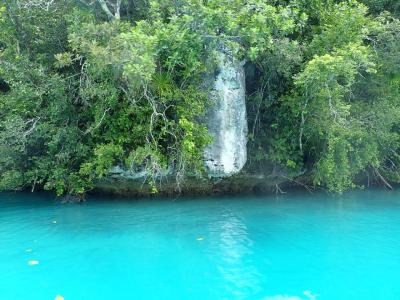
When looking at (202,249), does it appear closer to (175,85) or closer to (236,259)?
(236,259)

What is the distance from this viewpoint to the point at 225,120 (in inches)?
448

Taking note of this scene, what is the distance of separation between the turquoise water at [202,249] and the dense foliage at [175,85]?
1.12 meters

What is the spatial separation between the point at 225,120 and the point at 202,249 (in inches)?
155

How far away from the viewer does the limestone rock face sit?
11234 mm

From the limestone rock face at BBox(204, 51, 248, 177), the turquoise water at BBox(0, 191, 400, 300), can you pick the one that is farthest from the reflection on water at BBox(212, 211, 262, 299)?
the limestone rock face at BBox(204, 51, 248, 177)

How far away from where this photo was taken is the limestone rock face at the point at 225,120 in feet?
36.9

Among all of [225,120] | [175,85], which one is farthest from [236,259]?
[175,85]

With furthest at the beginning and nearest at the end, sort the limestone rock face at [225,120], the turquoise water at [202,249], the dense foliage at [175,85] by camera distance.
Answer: the limestone rock face at [225,120]
the dense foliage at [175,85]
the turquoise water at [202,249]

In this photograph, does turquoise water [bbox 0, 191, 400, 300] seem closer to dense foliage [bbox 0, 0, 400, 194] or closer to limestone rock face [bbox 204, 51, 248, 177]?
dense foliage [bbox 0, 0, 400, 194]

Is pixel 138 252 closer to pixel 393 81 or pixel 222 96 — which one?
pixel 222 96

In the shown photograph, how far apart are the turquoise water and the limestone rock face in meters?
1.35

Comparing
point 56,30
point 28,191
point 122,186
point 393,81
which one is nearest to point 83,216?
point 122,186

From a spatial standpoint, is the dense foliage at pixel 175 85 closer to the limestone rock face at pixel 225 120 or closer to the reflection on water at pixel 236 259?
the limestone rock face at pixel 225 120

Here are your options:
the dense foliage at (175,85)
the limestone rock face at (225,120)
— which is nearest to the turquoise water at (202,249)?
the dense foliage at (175,85)
